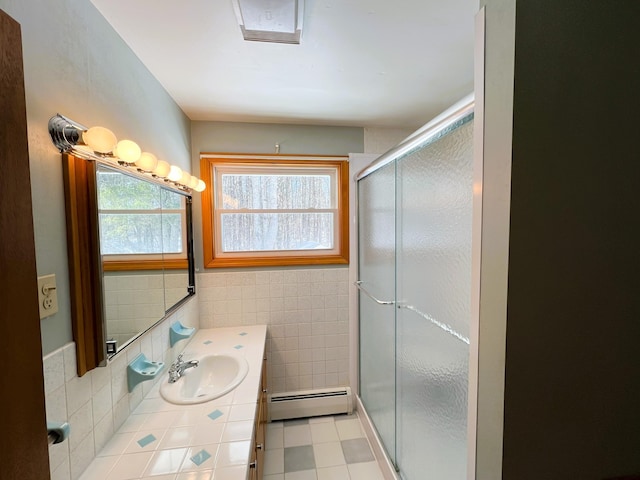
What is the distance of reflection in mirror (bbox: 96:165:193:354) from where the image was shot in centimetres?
104

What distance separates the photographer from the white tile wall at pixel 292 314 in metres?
2.14

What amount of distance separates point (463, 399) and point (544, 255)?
600 millimetres

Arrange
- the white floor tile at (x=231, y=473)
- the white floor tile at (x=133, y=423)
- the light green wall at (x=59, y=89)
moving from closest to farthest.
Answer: the light green wall at (x=59, y=89) → the white floor tile at (x=231, y=473) → the white floor tile at (x=133, y=423)

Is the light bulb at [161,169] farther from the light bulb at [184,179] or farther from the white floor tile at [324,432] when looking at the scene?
the white floor tile at [324,432]

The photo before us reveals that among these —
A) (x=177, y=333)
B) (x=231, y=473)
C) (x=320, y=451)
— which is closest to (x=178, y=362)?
(x=177, y=333)

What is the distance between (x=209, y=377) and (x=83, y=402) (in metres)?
0.84

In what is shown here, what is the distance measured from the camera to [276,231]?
→ 2.26 meters

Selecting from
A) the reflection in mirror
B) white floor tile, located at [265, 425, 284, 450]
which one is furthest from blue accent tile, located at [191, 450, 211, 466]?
white floor tile, located at [265, 425, 284, 450]

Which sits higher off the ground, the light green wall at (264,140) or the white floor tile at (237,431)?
the light green wall at (264,140)

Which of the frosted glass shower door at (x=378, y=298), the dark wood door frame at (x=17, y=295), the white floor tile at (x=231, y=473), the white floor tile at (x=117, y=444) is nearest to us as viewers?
the dark wood door frame at (x=17, y=295)

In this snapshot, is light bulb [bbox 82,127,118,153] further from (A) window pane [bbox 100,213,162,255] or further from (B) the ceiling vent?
(B) the ceiling vent

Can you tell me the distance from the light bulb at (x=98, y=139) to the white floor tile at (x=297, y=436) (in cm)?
212

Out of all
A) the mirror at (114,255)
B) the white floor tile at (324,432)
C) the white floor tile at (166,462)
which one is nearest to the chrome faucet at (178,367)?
the mirror at (114,255)

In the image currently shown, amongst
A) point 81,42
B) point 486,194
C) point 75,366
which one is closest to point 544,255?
point 486,194
